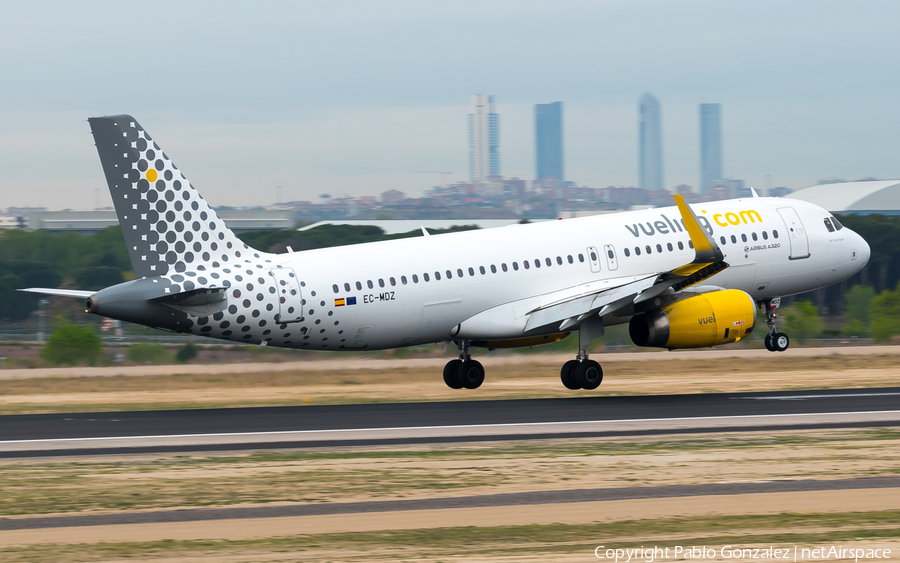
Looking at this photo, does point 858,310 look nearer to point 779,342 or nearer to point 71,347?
point 779,342

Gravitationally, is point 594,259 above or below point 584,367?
above

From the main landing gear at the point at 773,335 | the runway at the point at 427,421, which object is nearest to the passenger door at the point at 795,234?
the main landing gear at the point at 773,335

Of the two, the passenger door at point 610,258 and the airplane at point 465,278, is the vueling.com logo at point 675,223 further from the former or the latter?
the passenger door at point 610,258

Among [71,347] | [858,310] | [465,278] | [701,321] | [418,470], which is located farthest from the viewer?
[858,310]

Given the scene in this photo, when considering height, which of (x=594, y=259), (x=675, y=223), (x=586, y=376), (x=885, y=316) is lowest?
(x=885, y=316)

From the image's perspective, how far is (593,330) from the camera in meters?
33.8

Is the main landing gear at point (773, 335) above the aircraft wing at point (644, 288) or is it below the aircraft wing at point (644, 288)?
below

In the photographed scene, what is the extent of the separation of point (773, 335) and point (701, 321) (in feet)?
21.5

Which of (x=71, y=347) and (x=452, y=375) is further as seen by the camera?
(x=71, y=347)

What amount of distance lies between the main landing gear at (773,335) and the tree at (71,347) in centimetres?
3154

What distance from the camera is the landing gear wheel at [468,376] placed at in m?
36.0

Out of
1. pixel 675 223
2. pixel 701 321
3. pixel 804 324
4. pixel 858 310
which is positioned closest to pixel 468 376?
pixel 701 321

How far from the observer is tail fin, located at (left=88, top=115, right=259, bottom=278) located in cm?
2978

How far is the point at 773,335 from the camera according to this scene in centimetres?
3769
